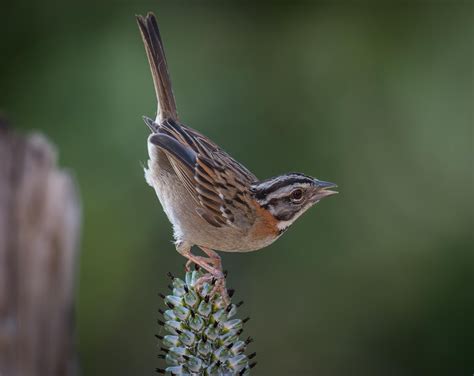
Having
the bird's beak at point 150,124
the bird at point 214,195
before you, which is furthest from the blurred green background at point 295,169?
the bird's beak at point 150,124

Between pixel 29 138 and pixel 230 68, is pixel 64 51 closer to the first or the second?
pixel 230 68

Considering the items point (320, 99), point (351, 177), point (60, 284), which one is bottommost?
point (60, 284)

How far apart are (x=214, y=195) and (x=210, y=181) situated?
0.09 m

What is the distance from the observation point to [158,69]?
5562 mm

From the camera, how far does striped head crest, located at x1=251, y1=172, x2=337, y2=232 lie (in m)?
4.88

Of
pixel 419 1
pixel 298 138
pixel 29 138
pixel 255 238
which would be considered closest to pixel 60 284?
pixel 29 138

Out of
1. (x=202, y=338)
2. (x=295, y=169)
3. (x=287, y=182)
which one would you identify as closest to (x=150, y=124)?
(x=287, y=182)

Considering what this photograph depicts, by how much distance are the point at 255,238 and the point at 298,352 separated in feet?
14.9

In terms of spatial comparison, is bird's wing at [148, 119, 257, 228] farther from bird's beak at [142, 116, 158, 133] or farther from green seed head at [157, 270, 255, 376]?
green seed head at [157, 270, 255, 376]

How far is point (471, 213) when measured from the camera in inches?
366

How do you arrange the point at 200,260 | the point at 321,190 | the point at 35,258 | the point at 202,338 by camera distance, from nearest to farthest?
1. the point at 202,338
2. the point at 200,260
3. the point at 321,190
4. the point at 35,258

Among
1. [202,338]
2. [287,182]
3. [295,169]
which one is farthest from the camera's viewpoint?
[295,169]

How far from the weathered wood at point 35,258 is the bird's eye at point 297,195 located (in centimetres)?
162

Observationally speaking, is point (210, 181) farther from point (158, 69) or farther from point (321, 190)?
Answer: point (158, 69)
